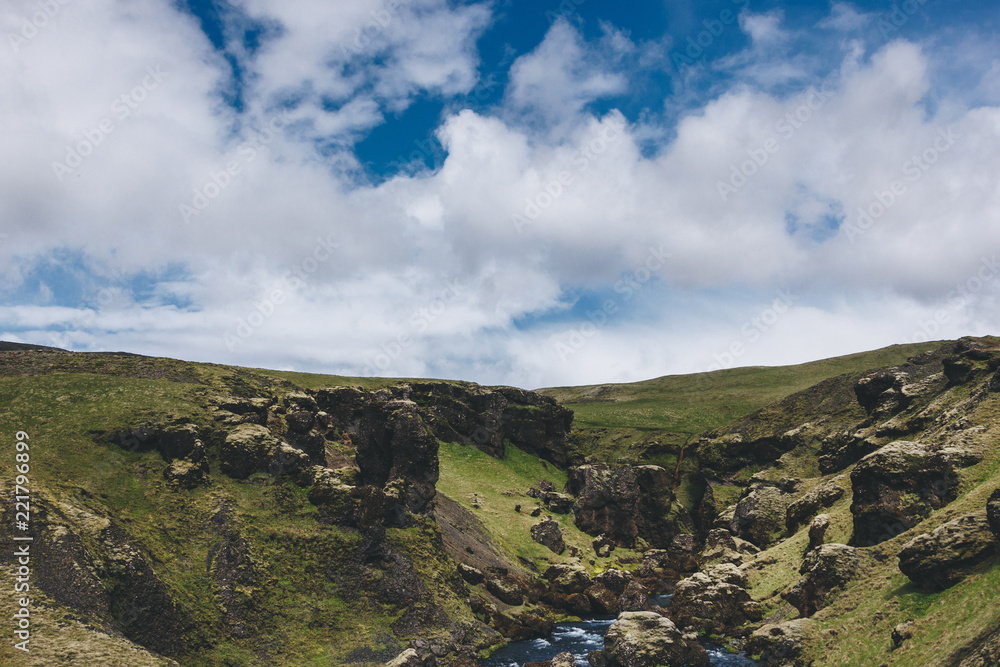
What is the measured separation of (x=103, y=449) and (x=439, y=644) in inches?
1345

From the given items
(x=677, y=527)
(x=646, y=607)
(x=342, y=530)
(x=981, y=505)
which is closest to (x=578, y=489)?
(x=677, y=527)

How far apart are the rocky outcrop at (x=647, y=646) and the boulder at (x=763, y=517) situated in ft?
143

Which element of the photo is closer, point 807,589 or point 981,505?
point 981,505

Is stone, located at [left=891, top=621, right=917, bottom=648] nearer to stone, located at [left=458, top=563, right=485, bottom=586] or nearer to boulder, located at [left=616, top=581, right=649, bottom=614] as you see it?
boulder, located at [left=616, top=581, right=649, bottom=614]

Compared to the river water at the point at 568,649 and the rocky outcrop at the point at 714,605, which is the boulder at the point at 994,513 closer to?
the river water at the point at 568,649

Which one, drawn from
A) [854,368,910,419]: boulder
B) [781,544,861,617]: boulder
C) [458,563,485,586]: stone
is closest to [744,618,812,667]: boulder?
[781,544,861,617]: boulder

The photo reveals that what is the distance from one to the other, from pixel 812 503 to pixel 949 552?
140ft

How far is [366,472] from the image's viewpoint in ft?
233

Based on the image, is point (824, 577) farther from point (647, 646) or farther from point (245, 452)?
point (245, 452)

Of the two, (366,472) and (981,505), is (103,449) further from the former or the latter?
(981,505)

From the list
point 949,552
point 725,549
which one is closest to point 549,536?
point 725,549

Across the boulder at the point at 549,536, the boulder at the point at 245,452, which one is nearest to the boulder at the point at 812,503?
the boulder at the point at 549,536

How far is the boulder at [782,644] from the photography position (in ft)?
137

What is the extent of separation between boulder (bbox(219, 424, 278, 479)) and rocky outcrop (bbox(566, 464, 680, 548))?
217ft
